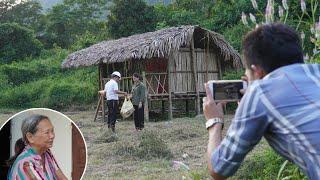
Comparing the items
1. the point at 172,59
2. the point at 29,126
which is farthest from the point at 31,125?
the point at 172,59

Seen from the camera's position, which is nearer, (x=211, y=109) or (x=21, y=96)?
(x=211, y=109)

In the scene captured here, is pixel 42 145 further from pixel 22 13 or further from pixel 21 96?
pixel 22 13

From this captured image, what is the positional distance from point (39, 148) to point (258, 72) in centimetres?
85

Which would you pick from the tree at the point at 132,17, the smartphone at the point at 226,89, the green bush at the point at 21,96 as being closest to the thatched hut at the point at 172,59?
the green bush at the point at 21,96

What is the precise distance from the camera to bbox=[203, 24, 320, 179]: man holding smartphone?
66.4 inches

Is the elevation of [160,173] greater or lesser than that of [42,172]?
lesser

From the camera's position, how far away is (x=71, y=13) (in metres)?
37.0

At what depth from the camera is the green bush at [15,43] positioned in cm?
3003

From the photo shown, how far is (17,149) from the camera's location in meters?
2.02

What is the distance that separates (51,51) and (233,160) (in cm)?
3069

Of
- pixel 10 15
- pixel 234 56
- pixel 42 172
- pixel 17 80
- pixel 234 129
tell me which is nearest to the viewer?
pixel 234 129

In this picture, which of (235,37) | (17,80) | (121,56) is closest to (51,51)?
(17,80)

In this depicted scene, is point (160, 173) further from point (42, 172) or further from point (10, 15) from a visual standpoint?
point (10, 15)

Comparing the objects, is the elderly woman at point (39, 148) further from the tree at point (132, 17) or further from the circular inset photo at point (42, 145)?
the tree at point (132, 17)
